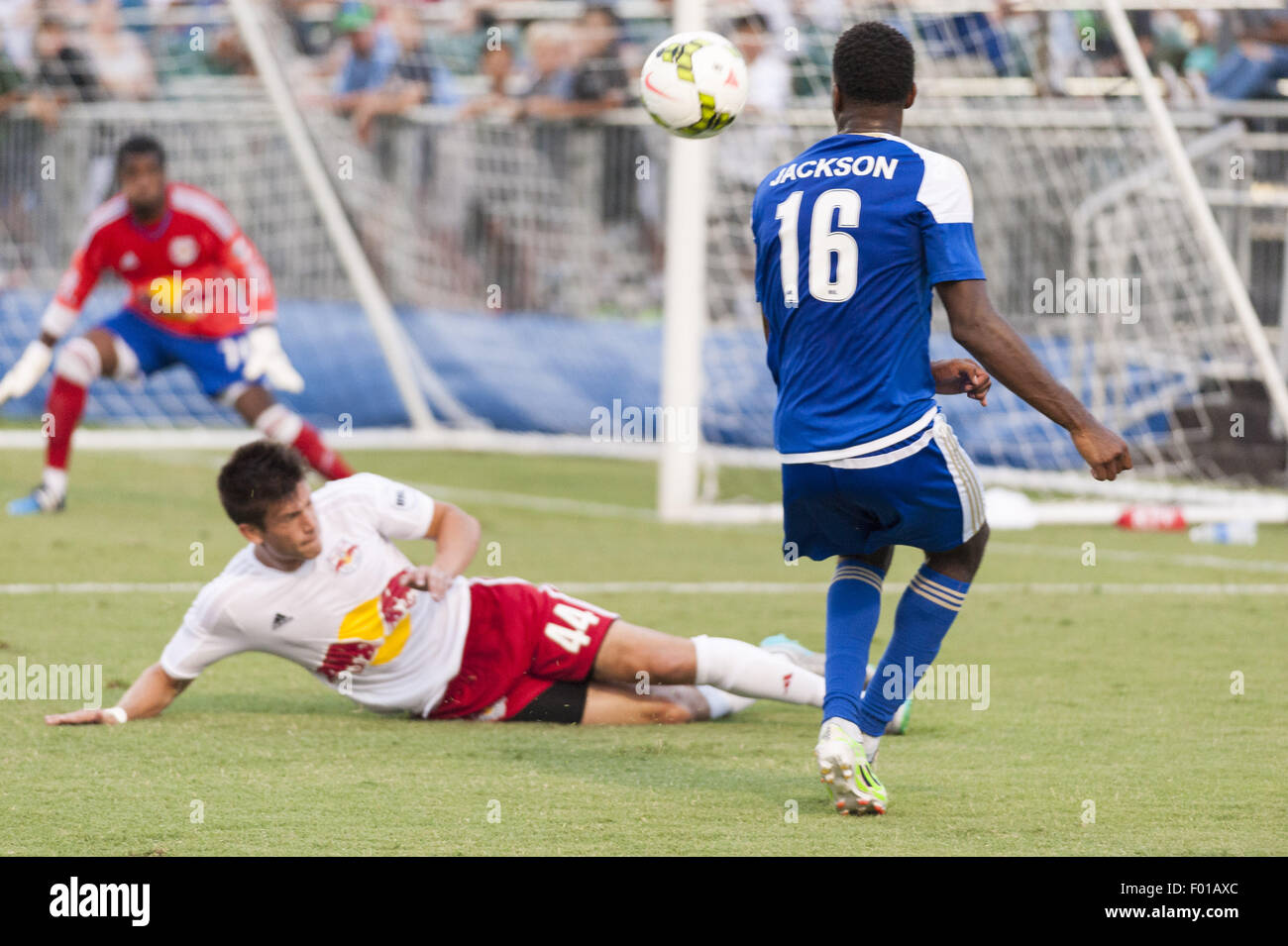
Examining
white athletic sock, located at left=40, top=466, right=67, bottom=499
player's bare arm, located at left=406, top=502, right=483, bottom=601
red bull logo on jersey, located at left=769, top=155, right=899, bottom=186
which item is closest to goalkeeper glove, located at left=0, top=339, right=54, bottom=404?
white athletic sock, located at left=40, top=466, right=67, bottom=499

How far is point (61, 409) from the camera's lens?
1063 cm

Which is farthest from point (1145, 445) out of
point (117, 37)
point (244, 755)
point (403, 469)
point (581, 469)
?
point (117, 37)

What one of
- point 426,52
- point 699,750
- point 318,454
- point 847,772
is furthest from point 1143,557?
point 426,52

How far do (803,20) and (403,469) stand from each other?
4.47m

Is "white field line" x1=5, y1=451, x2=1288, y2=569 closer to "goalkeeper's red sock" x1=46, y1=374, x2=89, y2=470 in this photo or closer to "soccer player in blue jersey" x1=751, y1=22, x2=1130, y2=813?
"goalkeeper's red sock" x1=46, y1=374, x2=89, y2=470

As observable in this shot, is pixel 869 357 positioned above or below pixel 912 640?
above

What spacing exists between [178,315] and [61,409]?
35.1 inches

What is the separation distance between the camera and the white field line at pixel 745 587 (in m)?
8.30

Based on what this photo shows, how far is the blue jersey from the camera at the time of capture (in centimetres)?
455

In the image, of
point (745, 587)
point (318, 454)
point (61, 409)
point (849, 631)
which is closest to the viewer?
point (849, 631)

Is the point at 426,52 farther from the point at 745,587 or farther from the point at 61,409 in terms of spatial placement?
the point at 745,587

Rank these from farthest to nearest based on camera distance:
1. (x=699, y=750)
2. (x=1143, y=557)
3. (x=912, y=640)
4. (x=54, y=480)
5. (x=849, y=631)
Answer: (x=54, y=480)
(x=1143, y=557)
(x=699, y=750)
(x=912, y=640)
(x=849, y=631)

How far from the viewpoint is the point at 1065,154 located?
1219cm
